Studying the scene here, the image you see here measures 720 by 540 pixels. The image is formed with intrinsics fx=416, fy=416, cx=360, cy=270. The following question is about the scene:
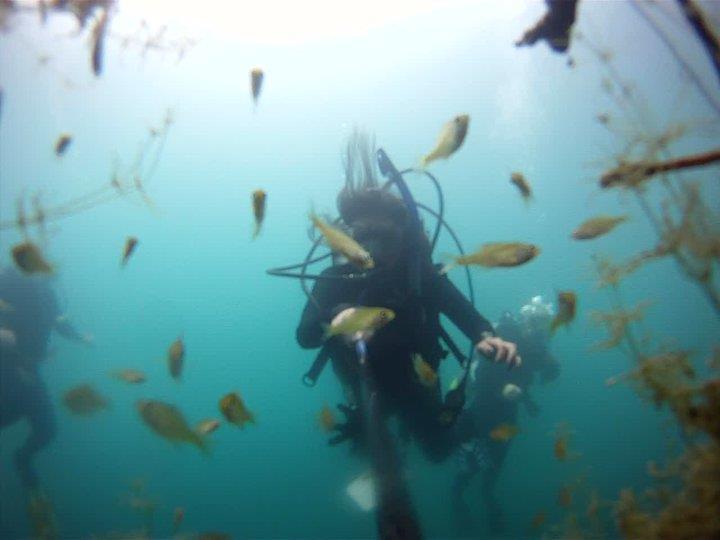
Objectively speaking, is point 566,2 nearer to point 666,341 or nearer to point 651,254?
point 651,254

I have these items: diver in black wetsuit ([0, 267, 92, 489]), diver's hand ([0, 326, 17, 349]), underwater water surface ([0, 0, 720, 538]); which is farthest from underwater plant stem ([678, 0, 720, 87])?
diver's hand ([0, 326, 17, 349])

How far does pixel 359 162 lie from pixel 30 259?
4764mm

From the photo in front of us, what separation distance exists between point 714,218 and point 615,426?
1732 inches

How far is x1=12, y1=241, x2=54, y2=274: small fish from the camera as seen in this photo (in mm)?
4285

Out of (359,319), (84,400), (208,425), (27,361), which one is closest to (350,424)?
(208,425)

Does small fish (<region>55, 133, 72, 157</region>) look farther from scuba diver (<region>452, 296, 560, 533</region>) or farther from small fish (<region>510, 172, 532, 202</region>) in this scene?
scuba diver (<region>452, 296, 560, 533</region>)

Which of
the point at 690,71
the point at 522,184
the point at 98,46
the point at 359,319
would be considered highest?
the point at 98,46

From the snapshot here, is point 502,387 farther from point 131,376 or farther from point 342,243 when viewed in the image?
point 342,243

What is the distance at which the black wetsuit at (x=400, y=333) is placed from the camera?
16.8 feet

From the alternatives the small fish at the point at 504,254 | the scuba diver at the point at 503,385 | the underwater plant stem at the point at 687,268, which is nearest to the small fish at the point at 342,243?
the small fish at the point at 504,254

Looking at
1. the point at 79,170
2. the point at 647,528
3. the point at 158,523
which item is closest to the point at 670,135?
the point at 647,528

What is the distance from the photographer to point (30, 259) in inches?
173

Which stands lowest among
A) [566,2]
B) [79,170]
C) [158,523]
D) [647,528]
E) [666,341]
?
[158,523]

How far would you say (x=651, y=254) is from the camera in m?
2.77
